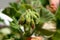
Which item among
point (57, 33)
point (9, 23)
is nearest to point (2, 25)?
point (9, 23)

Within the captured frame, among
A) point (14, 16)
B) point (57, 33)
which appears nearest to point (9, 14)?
point (14, 16)

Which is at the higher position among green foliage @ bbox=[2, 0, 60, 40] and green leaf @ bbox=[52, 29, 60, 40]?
green foliage @ bbox=[2, 0, 60, 40]

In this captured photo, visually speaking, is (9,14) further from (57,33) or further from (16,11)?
(57,33)

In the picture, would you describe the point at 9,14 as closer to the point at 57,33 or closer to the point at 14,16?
the point at 14,16

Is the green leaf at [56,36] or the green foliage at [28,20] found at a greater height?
the green foliage at [28,20]

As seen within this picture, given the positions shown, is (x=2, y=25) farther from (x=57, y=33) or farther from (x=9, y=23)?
(x=57, y=33)
